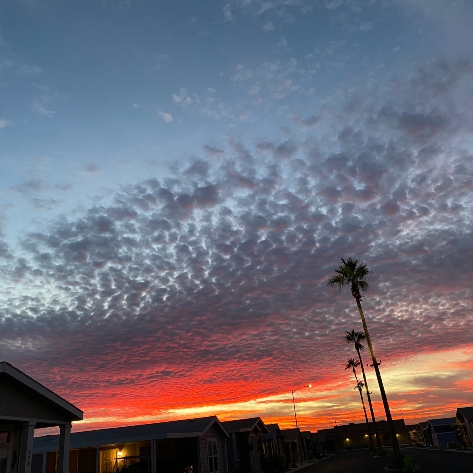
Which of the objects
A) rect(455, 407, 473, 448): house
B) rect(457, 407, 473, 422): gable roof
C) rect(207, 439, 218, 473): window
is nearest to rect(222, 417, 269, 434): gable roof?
rect(207, 439, 218, 473): window

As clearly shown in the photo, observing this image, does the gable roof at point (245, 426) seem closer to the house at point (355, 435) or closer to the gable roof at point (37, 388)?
the gable roof at point (37, 388)

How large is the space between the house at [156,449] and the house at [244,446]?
345 cm

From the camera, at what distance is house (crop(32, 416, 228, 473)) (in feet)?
105

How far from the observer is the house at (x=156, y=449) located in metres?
31.9

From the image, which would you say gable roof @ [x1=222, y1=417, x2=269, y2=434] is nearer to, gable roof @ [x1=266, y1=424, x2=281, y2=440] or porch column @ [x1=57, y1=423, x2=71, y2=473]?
gable roof @ [x1=266, y1=424, x2=281, y2=440]

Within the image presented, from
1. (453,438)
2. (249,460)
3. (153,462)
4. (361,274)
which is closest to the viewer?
(153,462)

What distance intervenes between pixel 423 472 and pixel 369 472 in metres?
6.64

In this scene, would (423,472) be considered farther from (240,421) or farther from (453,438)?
(453,438)

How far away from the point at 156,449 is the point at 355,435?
115m

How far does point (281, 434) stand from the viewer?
63.5 meters

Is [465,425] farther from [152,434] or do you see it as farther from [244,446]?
[152,434]

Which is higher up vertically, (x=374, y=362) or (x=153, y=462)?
(x=374, y=362)

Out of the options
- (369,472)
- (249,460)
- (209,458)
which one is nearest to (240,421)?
(249,460)

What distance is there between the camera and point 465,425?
66938 millimetres
